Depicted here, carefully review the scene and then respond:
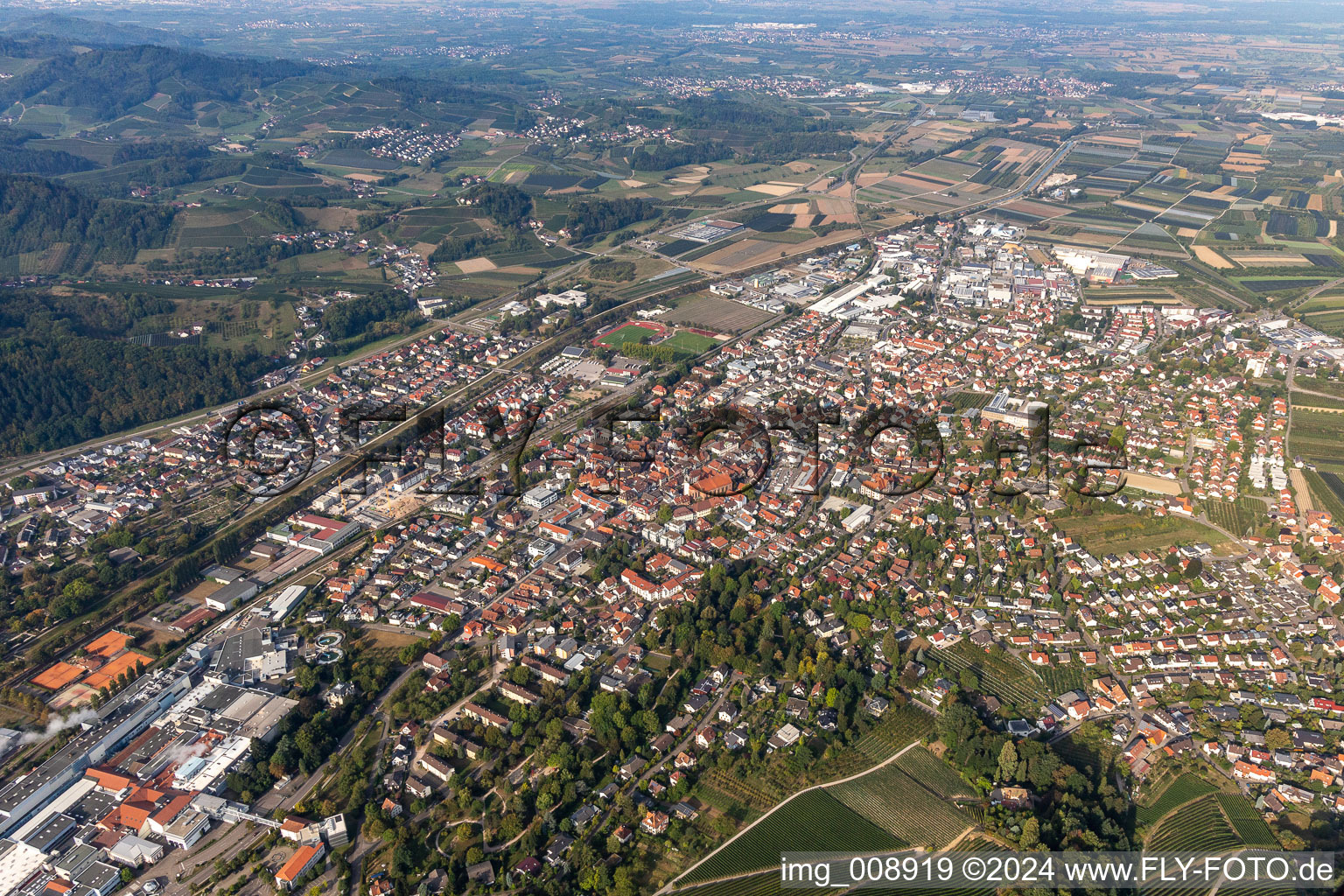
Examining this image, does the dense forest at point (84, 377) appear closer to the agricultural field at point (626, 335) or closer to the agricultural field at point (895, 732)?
the agricultural field at point (626, 335)

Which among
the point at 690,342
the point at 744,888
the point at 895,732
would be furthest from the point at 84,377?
the point at 895,732

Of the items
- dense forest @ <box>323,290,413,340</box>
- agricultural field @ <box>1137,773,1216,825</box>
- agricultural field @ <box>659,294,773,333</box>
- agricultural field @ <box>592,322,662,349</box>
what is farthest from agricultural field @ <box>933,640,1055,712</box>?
dense forest @ <box>323,290,413,340</box>

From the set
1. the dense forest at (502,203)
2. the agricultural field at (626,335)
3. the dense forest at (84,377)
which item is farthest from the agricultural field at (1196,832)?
the dense forest at (502,203)

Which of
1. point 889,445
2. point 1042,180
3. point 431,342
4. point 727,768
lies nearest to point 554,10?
point 1042,180

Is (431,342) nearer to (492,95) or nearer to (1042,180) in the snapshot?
(1042,180)

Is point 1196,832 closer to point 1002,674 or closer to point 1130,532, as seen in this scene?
point 1002,674

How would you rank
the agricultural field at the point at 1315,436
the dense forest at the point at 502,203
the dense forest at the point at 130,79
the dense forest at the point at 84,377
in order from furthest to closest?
1. the dense forest at the point at 130,79
2. the dense forest at the point at 502,203
3. the dense forest at the point at 84,377
4. the agricultural field at the point at 1315,436
